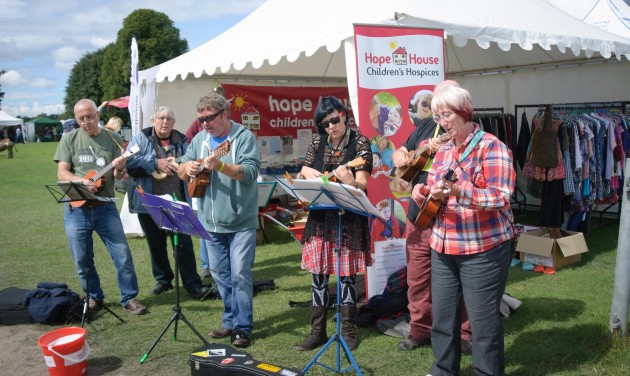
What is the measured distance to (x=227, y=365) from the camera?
128 inches

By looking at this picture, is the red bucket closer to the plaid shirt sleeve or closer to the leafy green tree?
the plaid shirt sleeve

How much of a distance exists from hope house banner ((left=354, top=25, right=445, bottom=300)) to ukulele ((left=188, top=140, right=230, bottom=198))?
1166 mm

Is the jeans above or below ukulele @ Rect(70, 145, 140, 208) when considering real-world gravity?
below

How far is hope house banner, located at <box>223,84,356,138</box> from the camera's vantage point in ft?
27.9

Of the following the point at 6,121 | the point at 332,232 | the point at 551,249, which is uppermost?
the point at 6,121

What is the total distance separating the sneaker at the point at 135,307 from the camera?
4914 millimetres

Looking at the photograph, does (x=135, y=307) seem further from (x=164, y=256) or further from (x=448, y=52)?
(x=448, y=52)

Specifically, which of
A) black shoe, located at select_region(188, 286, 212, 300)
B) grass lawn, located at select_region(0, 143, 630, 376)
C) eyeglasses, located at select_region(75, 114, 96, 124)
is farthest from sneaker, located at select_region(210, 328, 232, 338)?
eyeglasses, located at select_region(75, 114, 96, 124)

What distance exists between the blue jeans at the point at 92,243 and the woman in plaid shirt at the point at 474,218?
312 cm

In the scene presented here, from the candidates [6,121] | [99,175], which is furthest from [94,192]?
[6,121]

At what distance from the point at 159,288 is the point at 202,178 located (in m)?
2.18

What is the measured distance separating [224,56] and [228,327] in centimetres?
320

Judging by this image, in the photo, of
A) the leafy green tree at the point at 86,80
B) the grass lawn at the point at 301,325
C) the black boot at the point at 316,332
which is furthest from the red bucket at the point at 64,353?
the leafy green tree at the point at 86,80

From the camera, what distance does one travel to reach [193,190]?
3898 mm
